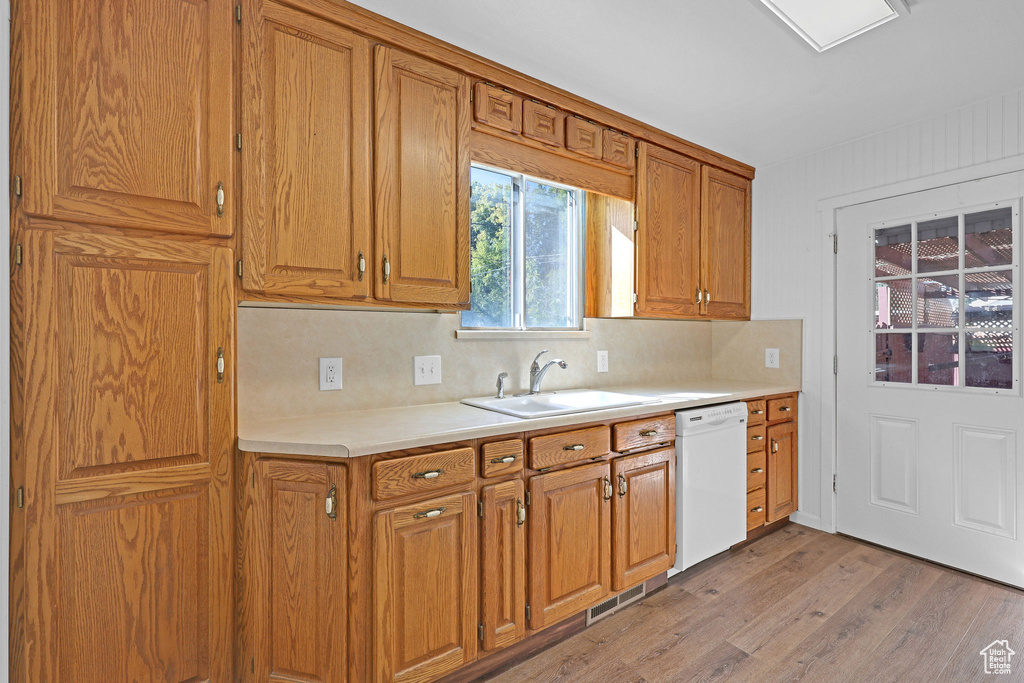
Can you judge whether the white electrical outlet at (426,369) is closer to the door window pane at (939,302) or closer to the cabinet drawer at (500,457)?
the cabinet drawer at (500,457)

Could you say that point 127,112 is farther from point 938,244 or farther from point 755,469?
point 938,244

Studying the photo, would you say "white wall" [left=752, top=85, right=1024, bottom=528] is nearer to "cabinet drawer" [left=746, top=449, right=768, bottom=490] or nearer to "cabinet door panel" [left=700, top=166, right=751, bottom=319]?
"cabinet door panel" [left=700, top=166, right=751, bottom=319]

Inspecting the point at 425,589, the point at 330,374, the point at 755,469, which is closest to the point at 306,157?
the point at 330,374

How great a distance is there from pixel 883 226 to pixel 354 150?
278 cm

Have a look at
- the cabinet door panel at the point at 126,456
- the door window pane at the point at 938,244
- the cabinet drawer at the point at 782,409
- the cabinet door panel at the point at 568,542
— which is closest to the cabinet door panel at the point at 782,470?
the cabinet drawer at the point at 782,409

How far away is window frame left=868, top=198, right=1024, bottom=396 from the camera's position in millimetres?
2312

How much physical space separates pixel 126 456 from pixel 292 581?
0.58 m

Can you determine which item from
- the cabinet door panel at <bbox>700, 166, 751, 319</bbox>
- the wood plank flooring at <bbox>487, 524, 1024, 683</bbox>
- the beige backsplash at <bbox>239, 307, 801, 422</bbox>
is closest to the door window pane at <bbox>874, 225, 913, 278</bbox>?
the beige backsplash at <bbox>239, 307, 801, 422</bbox>

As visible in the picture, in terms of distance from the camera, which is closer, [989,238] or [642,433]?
[642,433]

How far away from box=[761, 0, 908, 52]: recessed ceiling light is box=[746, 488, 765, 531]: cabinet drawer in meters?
2.16

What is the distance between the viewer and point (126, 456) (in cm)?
136

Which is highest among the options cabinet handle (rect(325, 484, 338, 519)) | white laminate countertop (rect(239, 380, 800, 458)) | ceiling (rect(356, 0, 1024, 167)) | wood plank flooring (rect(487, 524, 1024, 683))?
ceiling (rect(356, 0, 1024, 167))

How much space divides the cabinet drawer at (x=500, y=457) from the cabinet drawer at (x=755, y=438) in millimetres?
1558

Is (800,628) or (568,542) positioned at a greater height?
(568,542)
